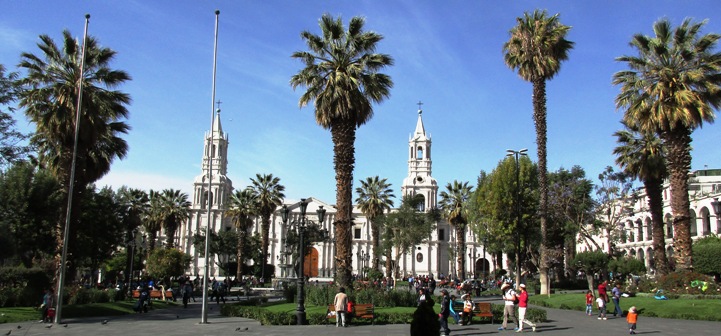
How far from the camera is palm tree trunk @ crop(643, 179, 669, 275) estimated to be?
3344 centimetres

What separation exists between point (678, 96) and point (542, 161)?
24.1 feet

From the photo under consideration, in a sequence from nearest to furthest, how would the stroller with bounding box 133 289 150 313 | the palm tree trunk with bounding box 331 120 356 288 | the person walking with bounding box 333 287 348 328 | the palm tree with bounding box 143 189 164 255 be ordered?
the person walking with bounding box 333 287 348 328 < the palm tree trunk with bounding box 331 120 356 288 < the stroller with bounding box 133 289 150 313 < the palm tree with bounding box 143 189 164 255

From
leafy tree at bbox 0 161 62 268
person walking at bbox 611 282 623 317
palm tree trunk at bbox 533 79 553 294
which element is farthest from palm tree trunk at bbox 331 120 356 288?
leafy tree at bbox 0 161 62 268

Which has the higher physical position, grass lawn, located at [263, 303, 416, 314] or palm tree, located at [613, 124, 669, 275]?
palm tree, located at [613, 124, 669, 275]

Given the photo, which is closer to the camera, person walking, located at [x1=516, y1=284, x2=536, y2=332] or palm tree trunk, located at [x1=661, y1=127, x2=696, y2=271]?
person walking, located at [x1=516, y1=284, x2=536, y2=332]

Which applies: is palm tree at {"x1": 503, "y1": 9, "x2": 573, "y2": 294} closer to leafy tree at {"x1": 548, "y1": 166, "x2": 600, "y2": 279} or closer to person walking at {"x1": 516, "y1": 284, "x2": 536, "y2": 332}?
leafy tree at {"x1": 548, "y1": 166, "x2": 600, "y2": 279}

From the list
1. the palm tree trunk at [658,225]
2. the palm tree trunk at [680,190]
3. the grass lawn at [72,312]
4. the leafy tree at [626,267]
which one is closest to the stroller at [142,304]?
the grass lawn at [72,312]

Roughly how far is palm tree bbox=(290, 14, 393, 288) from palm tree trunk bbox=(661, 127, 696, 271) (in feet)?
43.9

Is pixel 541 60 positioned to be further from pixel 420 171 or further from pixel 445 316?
pixel 420 171

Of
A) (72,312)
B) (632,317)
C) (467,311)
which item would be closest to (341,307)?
(467,311)

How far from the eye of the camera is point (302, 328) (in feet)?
61.3

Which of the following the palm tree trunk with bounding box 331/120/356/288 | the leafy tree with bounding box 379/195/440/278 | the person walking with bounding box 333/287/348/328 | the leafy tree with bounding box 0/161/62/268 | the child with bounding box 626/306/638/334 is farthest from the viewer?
the leafy tree with bounding box 379/195/440/278

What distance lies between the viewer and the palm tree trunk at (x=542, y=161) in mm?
32438

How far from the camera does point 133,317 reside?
920 inches
